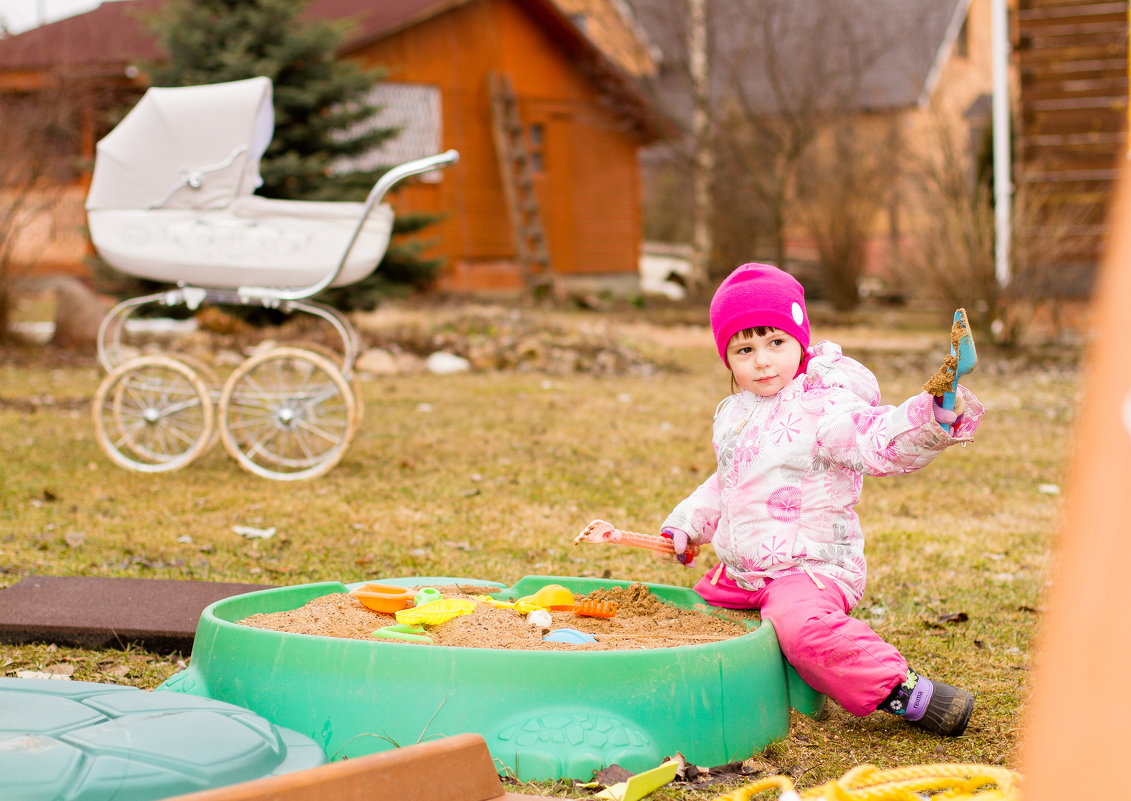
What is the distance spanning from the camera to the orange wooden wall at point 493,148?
18453 millimetres

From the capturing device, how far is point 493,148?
63.1 feet

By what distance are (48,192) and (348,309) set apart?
12.1ft

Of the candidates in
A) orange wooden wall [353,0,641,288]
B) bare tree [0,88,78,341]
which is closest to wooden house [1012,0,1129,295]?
orange wooden wall [353,0,641,288]

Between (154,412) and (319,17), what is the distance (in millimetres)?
13094

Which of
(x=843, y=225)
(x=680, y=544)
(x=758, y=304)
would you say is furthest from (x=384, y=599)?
(x=843, y=225)

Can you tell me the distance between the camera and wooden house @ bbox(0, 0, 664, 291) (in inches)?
669

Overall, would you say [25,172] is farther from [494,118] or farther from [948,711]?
[948,711]

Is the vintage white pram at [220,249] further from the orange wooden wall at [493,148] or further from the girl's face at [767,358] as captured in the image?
the orange wooden wall at [493,148]

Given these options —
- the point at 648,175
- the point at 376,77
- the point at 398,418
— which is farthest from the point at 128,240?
the point at 648,175

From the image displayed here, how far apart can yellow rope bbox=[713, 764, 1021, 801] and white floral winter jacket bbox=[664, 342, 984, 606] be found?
2.42ft

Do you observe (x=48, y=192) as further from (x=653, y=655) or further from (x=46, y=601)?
(x=653, y=655)

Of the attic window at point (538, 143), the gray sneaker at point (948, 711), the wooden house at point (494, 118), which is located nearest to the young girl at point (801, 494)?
the gray sneaker at point (948, 711)

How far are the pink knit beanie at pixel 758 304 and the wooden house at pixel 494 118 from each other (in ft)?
46.0

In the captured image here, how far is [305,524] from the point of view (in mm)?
4875
